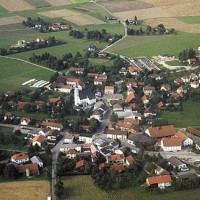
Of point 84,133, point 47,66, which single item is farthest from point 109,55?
point 84,133

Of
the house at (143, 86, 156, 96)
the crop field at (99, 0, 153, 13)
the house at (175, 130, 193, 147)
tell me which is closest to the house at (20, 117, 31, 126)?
the house at (175, 130, 193, 147)

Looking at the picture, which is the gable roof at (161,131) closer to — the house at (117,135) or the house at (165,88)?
the house at (117,135)

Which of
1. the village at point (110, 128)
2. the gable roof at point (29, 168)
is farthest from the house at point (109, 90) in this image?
the gable roof at point (29, 168)

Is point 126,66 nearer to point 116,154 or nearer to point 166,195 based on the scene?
point 116,154

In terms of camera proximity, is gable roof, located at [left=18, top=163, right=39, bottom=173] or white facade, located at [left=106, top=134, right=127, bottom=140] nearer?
gable roof, located at [left=18, top=163, right=39, bottom=173]

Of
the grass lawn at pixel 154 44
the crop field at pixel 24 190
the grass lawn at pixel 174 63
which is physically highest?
the grass lawn at pixel 154 44

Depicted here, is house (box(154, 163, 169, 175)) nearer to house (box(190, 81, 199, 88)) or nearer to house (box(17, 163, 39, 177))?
house (box(17, 163, 39, 177))

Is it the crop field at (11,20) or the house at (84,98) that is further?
the crop field at (11,20)
